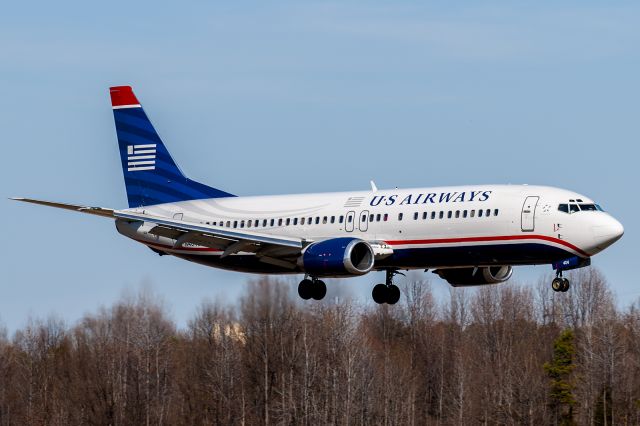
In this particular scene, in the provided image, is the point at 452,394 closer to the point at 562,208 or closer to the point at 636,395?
the point at 636,395

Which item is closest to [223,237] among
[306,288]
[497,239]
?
[306,288]

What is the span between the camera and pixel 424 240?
64062 mm

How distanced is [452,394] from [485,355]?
23.3 feet

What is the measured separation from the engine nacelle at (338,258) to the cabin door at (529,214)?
21.1 feet

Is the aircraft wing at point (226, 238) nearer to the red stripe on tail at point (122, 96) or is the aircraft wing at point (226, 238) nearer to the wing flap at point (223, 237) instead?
the wing flap at point (223, 237)

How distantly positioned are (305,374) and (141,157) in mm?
31739

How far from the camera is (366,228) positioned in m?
66.0

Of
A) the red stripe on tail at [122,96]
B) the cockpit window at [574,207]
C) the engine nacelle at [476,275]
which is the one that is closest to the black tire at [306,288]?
the engine nacelle at [476,275]

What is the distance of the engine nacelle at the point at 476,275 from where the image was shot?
6825 cm

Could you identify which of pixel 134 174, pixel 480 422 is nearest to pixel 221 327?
pixel 480 422

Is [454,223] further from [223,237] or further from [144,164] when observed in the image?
[144,164]

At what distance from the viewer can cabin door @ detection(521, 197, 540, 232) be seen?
204ft

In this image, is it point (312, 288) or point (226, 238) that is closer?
point (226, 238)

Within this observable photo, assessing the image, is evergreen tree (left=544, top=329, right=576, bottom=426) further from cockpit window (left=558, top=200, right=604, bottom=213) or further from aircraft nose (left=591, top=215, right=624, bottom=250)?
aircraft nose (left=591, top=215, right=624, bottom=250)
